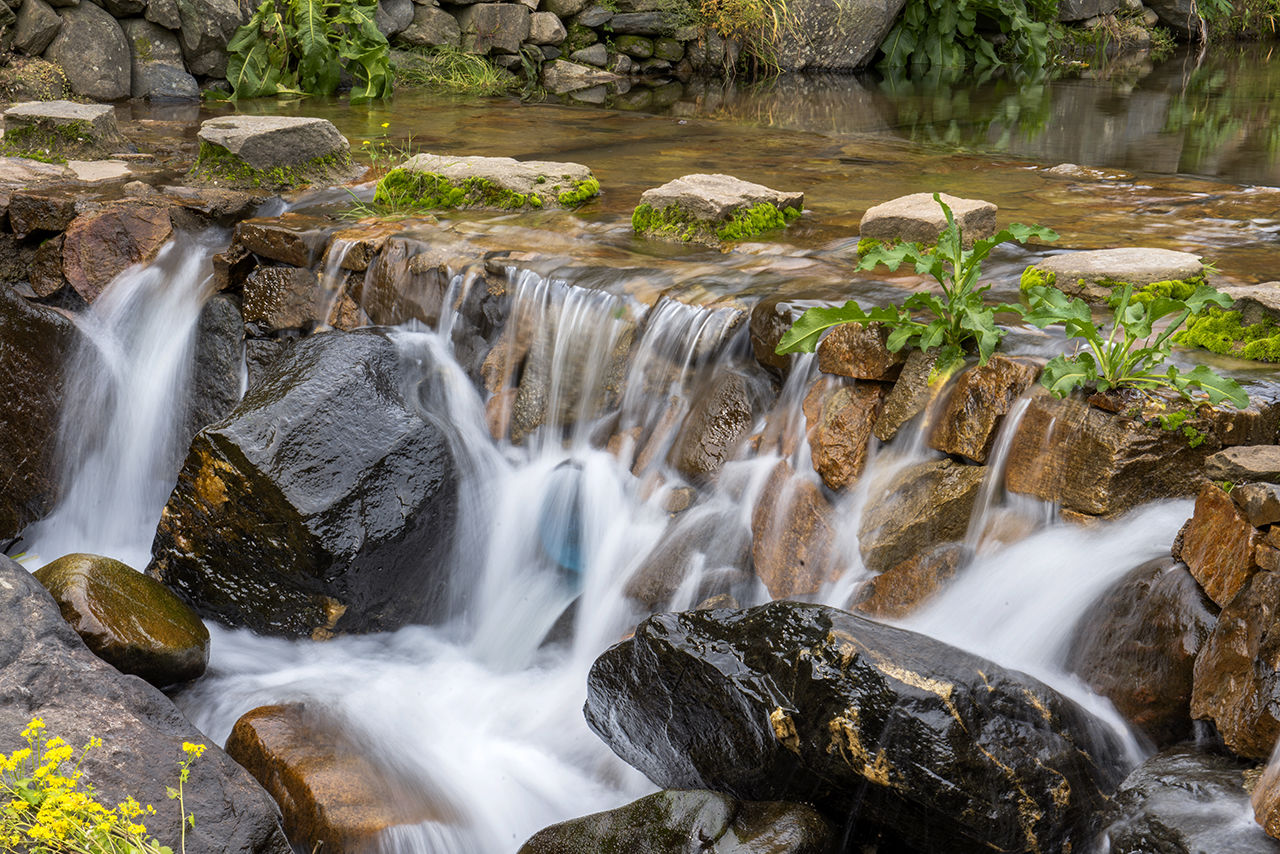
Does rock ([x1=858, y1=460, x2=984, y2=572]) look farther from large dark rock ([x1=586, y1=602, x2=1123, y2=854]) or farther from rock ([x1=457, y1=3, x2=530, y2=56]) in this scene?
rock ([x1=457, y1=3, x2=530, y2=56])

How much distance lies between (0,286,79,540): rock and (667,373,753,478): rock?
3265 mm

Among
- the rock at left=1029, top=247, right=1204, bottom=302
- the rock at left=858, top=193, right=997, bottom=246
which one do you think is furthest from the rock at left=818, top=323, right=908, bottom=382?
the rock at left=858, top=193, right=997, bottom=246

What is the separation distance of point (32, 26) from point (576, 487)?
25.4 feet

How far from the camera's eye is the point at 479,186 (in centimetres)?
639

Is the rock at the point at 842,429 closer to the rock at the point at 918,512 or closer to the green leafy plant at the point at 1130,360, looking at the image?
the rock at the point at 918,512

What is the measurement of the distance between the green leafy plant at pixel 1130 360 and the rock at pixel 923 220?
145 centimetres

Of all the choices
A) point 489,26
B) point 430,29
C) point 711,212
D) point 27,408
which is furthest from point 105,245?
point 489,26

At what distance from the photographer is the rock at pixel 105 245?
19.5 feet

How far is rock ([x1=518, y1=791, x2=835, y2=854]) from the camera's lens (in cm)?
295

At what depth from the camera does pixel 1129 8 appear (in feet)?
55.8

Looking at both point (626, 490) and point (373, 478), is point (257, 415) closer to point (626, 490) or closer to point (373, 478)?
point (373, 478)

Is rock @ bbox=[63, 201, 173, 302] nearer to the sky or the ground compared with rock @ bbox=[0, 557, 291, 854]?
nearer to the sky

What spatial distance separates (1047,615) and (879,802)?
832 mm

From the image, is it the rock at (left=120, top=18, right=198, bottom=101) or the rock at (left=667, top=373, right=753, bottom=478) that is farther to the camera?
the rock at (left=120, top=18, right=198, bottom=101)
